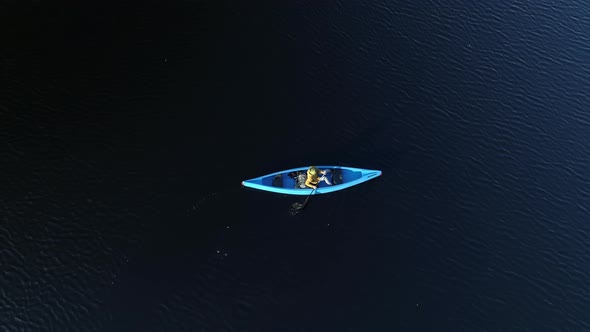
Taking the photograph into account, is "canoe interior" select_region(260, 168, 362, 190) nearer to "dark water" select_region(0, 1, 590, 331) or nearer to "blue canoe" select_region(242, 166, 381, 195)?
"blue canoe" select_region(242, 166, 381, 195)

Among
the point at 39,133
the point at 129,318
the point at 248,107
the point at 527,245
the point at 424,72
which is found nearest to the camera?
the point at 129,318

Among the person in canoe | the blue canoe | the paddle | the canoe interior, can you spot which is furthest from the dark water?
the person in canoe

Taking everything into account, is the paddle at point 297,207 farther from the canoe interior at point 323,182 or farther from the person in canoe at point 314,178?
the canoe interior at point 323,182

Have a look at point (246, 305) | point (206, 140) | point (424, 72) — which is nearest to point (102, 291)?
point (246, 305)

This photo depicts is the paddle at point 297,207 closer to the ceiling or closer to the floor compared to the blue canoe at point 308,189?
closer to the floor

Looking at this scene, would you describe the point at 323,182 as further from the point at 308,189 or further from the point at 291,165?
the point at 291,165

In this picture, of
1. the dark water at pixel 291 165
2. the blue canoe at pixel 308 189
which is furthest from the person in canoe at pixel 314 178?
the dark water at pixel 291 165

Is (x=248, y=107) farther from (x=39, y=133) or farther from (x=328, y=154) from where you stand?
(x=39, y=133)
